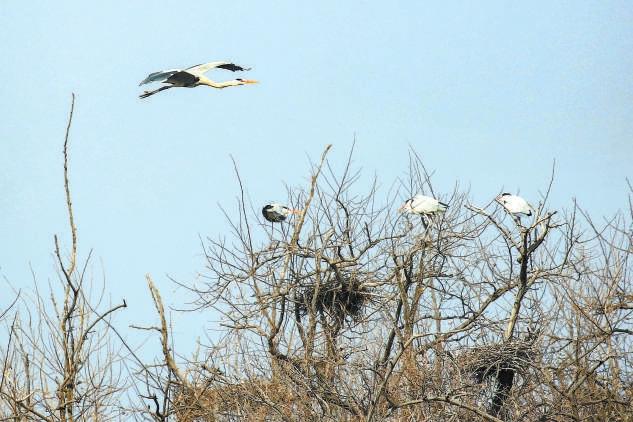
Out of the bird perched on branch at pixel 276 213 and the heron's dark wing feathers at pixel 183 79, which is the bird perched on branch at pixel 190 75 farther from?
the bird perched on branch at pixel 276 213

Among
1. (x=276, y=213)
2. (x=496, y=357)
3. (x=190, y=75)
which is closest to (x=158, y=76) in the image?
(x=190, y=75)

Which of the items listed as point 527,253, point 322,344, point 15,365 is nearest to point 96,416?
point 15,365

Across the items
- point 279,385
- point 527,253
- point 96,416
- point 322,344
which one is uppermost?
point 527,253

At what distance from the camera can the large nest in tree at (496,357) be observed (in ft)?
35.7

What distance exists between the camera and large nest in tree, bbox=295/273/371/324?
38.9 ft

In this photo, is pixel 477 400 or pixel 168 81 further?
pixel 168 81

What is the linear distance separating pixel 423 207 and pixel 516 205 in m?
1.15

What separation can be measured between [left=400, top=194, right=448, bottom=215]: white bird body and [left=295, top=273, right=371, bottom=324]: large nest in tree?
1328mm

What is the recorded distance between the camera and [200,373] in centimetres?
962

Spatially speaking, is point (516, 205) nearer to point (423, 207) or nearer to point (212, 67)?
point (423, 207)

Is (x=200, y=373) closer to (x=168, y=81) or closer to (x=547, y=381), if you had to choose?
(x=547, y=381)

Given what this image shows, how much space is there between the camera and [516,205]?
12.9 metres

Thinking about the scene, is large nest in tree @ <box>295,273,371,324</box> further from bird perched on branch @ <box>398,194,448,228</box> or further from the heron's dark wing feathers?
the heron's dark wing feathers

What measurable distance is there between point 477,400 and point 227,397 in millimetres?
2576
